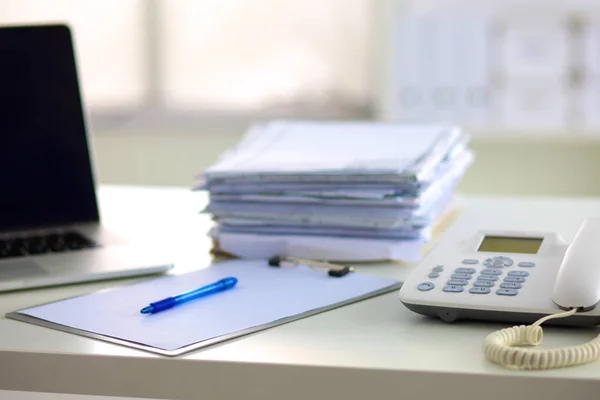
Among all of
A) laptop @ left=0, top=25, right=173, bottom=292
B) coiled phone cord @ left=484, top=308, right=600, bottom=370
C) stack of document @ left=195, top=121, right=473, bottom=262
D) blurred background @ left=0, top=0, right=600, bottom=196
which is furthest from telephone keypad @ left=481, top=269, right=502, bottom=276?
blurred background @ left=0, top=0, right=600, bottom=196

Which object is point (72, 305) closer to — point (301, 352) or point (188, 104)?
point (301, 352)

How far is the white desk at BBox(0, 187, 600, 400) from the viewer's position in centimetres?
64

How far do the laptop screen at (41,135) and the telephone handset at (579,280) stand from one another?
66 cm

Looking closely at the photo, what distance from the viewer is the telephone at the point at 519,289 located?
66 cm

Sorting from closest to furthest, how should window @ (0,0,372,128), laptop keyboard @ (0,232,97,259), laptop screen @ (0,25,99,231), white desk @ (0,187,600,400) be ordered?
white desk @ (0,187,600,400), laptop keyboard @ (0,232,97,259), laptop screen @ (0,25,99,231), window @ (0,0,372,128)

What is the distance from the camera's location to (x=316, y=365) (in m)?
0.66

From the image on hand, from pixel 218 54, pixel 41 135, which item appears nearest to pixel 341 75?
pixel 218 54

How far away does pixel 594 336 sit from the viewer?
0.72m

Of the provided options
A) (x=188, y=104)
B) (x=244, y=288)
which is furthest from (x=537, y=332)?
(x=188, y=104)

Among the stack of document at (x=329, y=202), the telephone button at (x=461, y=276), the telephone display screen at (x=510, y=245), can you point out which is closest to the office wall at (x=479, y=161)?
the stack of document at (x=329, y=202)

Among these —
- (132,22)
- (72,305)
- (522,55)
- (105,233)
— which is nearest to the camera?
(72,305)

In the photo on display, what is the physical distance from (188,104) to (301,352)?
2530 mm

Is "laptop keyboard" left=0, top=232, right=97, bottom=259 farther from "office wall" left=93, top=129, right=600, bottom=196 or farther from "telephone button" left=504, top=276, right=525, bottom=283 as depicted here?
"office wall" left=93, top=129, right=600, bottom=196

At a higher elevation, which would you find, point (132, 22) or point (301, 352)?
point (132, 22)
